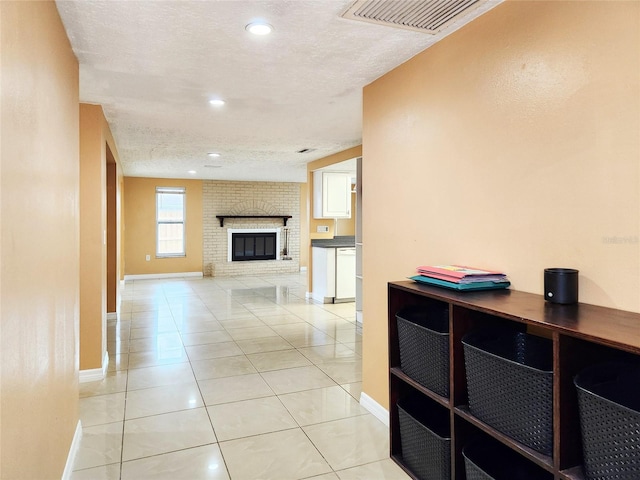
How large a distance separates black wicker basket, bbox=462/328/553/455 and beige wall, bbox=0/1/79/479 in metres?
1.48

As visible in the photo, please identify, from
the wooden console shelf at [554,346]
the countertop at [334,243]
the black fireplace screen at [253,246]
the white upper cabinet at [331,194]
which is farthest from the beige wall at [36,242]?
the black fireplace screen at [253,246]

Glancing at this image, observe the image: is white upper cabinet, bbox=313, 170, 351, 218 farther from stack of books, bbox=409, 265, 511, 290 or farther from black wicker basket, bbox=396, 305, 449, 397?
stack of books, bbox=409, 265, 511, 290

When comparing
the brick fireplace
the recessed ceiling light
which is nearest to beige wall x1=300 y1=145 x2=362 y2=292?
the brick fireplace

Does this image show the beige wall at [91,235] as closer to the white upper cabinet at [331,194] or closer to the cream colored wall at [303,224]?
the white upper cabinet at [331,194]

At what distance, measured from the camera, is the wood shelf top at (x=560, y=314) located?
3.80ft

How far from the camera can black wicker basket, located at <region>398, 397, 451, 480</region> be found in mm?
1865

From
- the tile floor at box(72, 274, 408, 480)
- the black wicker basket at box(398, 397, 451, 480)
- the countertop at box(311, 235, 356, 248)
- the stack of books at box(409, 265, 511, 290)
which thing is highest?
the countertop at box(311, 235, 356, 248)

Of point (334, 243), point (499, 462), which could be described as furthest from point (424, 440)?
point (334, 243)

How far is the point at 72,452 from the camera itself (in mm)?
2324

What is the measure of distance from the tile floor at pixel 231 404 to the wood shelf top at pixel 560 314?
3.65ft

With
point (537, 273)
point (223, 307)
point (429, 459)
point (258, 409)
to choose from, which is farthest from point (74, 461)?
point (223, 307)

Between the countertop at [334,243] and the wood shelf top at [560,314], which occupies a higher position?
the countertop at [334,243]

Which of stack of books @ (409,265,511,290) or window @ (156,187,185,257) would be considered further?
window @ (156,187,185,257)

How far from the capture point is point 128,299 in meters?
7.05
